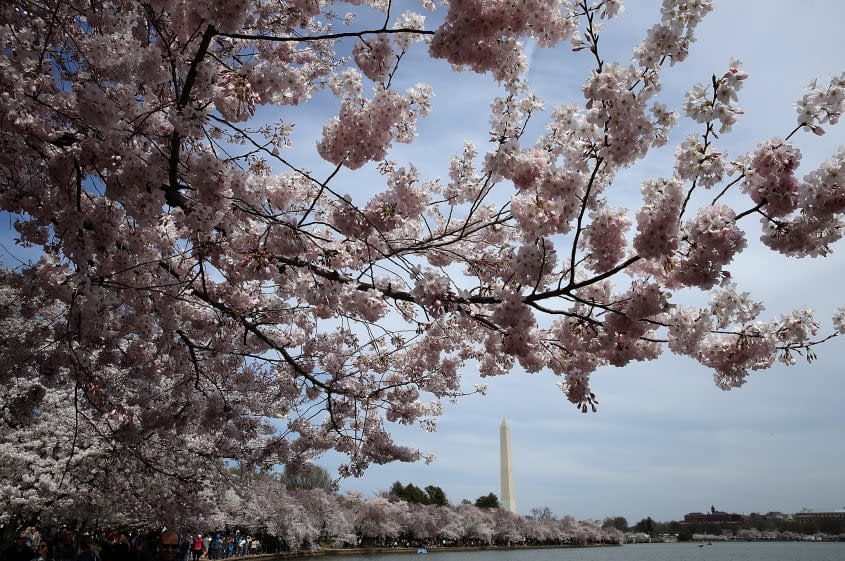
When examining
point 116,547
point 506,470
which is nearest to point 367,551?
point 506,470

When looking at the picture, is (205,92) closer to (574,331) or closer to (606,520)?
(574,331)

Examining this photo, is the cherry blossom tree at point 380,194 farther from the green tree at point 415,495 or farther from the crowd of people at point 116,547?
the green tree at point 415,495

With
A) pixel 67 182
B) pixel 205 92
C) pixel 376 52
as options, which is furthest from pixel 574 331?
→ pixel 67 182

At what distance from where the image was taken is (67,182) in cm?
363

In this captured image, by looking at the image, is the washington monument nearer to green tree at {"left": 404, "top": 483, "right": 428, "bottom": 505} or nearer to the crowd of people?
green tree at {"left": 404, "top": 483, "right": 428, "bottom": 505}

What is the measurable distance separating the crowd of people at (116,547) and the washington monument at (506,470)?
28.1m

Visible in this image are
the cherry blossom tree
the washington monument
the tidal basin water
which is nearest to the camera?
the cherry blossom tree

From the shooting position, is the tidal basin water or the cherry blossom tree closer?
the cherry blossom tree

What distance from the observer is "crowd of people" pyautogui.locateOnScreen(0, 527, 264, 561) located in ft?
14.5

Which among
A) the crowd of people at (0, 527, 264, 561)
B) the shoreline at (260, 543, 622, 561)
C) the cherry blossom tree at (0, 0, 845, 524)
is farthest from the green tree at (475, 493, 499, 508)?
the cherry blossom tree at (0, 0, 845, 524)

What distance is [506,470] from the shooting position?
57.7m

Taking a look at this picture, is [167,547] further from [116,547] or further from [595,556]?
[595,556]

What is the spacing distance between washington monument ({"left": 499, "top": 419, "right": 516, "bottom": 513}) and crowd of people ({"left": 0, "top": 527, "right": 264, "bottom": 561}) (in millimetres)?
28115

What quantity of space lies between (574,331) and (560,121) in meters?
1.64
